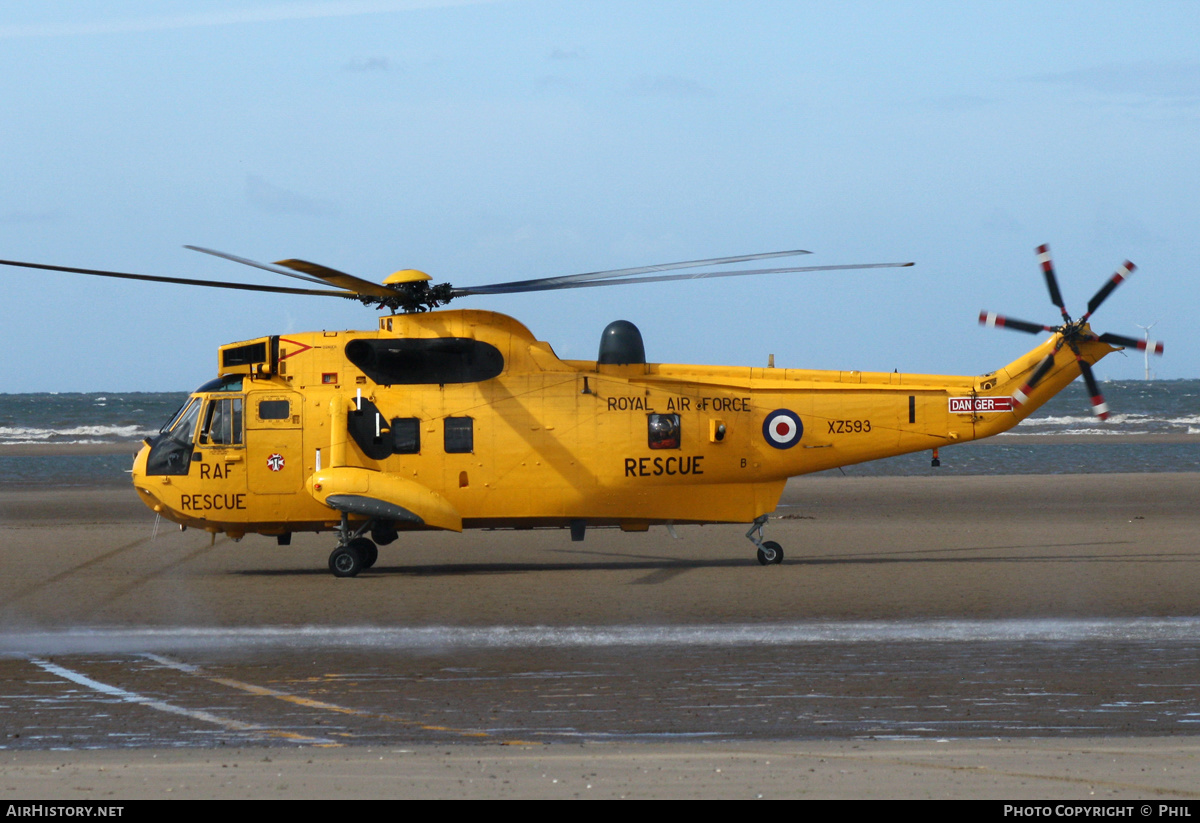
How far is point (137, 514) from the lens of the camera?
28.7 metres

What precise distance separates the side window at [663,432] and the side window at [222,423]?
21.1ft

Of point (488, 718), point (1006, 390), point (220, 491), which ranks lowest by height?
point (488, 718)

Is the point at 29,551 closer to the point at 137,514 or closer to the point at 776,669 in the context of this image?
the point at 137,514

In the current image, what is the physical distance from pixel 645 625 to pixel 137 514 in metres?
19.2

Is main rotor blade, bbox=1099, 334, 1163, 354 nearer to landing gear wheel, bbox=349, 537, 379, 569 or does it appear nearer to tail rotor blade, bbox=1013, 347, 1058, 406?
tail rotor blade, bbox=1013, 347, 1058, 406

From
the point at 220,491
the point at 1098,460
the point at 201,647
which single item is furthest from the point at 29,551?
the point at 1098,460

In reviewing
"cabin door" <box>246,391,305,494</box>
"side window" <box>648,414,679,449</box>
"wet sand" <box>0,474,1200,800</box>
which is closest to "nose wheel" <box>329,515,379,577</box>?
"wet sand" <box>0,474,1200,800</box>

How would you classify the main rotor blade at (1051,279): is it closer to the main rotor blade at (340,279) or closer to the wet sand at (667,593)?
the wet sand at (667,593)

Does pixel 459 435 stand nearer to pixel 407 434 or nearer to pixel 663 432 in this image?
pixel 407 434

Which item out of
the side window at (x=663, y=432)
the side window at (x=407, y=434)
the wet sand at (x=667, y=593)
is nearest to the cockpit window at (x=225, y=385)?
the side window at (x=407, y=434)

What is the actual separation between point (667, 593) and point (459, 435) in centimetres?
443

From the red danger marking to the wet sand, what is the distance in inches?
94.5

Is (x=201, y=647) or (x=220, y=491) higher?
(x=220, y=491)

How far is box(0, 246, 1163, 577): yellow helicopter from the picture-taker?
18391 mm
